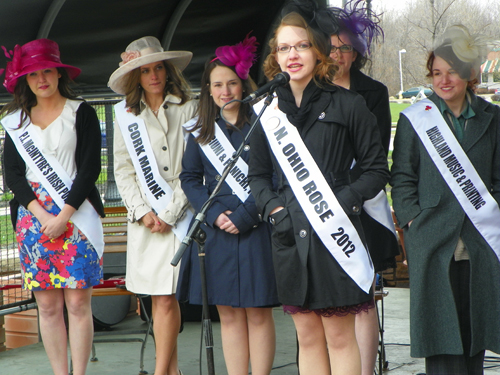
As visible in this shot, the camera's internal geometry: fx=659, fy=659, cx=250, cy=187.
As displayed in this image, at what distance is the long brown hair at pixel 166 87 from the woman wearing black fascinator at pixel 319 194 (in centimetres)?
105

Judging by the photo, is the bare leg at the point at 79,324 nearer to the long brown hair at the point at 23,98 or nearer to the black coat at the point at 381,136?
the long brown hair at the point at 23,98

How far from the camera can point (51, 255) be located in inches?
131

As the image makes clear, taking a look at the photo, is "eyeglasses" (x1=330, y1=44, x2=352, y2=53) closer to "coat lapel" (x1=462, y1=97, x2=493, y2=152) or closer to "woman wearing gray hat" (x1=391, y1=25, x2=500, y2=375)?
"woman wearing gray hat" (x1=391, y1=25, x2=500, y2=375)

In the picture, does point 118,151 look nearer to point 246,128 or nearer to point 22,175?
point 22,175

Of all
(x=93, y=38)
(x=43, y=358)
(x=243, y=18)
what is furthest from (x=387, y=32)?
(x=43, y=358)

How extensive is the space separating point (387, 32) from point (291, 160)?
3.62 metres

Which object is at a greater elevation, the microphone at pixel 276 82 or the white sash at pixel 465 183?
the microphone at pixel 276 82

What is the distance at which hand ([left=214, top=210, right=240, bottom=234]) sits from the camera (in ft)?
9.85

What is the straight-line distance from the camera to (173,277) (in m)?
3.39

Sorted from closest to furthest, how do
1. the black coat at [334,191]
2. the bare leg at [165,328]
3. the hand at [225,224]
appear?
the black coat at [334,191], the hand at [225,224], the bare leg at [165,328]

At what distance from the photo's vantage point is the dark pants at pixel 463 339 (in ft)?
9.61

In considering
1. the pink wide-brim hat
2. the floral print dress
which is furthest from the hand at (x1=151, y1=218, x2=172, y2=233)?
the pink wide-brim hat

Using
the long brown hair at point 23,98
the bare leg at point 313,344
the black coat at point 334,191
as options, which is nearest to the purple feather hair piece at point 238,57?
the black coat at point 334,191

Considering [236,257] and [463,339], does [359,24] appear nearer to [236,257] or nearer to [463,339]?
[236,257]
